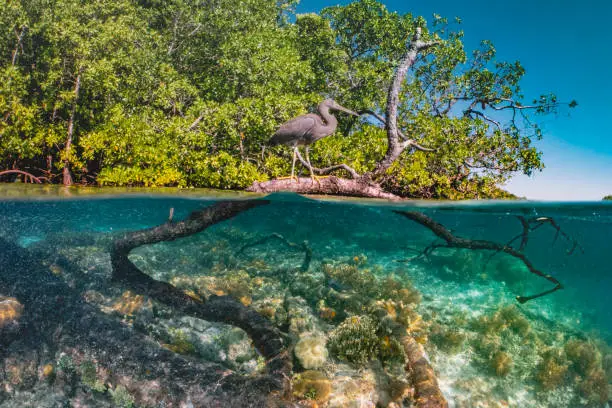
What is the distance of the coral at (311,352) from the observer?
24.7 ft

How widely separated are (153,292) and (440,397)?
696cm

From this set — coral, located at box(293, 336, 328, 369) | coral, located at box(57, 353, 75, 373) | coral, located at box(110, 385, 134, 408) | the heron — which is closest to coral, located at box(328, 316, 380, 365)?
coral, located at box(293, 336, 328, 369)

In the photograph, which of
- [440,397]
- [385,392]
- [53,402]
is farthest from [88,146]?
[440,397]

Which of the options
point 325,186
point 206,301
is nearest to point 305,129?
point 325,186

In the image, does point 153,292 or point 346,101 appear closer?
point 153,292

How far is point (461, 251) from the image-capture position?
16391 mm

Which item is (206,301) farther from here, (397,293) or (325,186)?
(397,293)

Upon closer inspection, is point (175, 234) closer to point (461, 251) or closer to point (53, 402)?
point (53, 402)

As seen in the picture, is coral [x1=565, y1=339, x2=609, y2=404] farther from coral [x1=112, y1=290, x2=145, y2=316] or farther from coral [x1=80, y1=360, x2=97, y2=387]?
coral [x1=112, y1=290, x2=145, y2=316]

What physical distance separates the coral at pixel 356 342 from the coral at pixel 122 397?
13.8ft

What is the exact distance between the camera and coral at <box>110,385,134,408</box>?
6.49 metres

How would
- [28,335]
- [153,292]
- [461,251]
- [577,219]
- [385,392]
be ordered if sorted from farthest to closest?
[461,251] < [577,219] < [153,292] < [28,335] < [385,392]

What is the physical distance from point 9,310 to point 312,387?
7.56 m

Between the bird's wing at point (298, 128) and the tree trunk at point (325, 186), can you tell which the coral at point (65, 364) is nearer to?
the tree trunk at point (325, 186)
